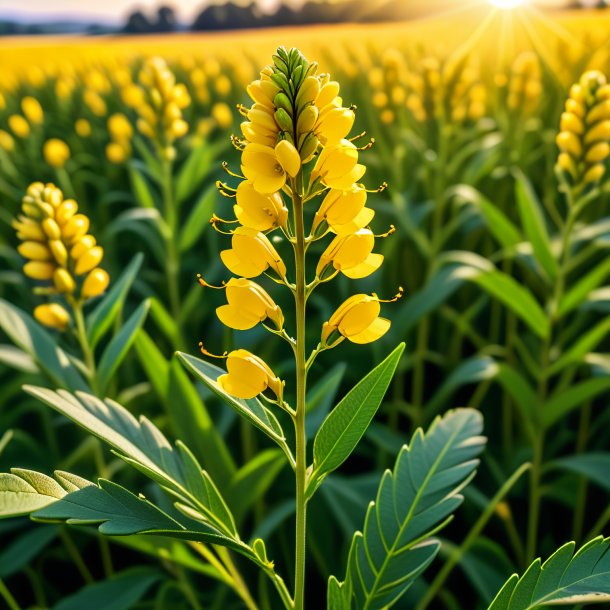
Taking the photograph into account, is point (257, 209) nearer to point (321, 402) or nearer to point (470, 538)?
point (321, 402)

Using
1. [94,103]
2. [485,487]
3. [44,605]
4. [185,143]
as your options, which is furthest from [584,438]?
[94,103]

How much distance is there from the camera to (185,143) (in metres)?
4.62

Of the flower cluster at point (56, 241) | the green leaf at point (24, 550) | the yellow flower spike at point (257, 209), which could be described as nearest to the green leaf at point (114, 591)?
the green leaf at point (24, 550)

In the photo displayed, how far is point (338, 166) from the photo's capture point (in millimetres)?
745

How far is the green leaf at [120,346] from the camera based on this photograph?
1.26 m

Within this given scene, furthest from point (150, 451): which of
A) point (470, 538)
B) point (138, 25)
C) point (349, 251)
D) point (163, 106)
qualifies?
point (138, 25)

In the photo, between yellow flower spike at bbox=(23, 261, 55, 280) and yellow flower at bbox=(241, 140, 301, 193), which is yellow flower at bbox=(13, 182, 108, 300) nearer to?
→ yellow flower spike at bbox=(23, 261, 55, 280)

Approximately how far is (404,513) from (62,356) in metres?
0.79

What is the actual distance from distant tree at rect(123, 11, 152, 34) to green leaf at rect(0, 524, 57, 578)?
3291 centimetres

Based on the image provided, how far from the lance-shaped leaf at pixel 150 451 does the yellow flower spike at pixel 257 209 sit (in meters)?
0.29

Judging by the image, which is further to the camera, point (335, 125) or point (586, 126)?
point (586, 126)

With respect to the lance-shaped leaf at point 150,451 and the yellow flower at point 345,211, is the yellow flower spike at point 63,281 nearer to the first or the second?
the lance-shaped leaf at point 150,451

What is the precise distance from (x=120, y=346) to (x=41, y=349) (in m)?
0.20

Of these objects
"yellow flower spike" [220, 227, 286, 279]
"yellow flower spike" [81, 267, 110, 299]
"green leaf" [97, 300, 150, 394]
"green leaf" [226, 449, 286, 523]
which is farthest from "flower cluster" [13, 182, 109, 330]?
"yellow flower spike" [220, 227, 286, 279]
